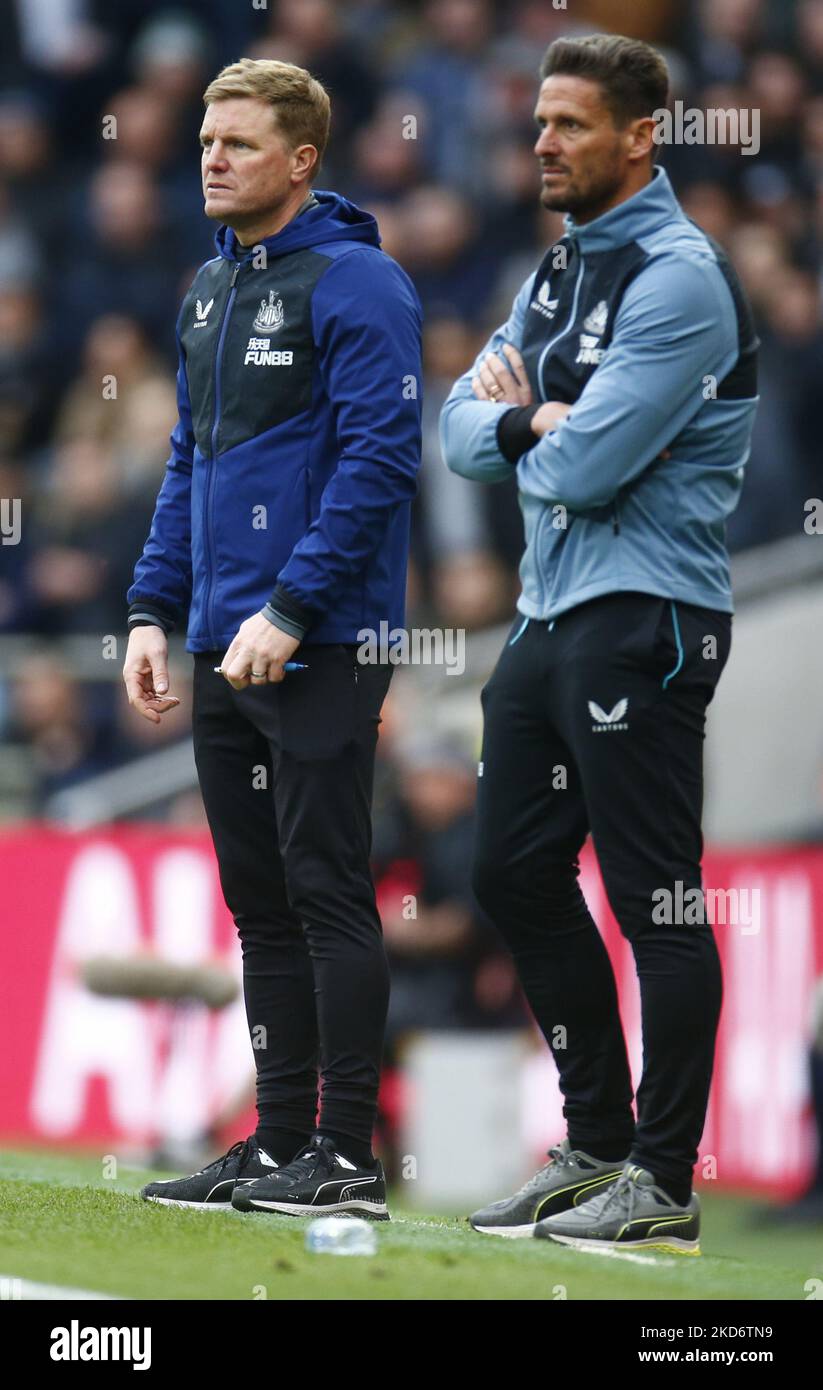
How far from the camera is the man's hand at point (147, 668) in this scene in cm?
470

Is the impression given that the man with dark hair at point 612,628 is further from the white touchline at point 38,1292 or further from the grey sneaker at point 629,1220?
the white touchline at point 38,1292

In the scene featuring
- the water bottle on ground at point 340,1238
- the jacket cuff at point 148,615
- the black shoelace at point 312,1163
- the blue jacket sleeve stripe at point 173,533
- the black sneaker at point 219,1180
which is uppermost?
the blue jacket sleeve stripe at point 173,533

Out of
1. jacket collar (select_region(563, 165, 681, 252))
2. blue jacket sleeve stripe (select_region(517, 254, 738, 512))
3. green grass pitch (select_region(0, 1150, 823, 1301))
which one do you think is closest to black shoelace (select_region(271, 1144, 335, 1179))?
green grass pitch (select_region(0, 1150, 823, 1301))

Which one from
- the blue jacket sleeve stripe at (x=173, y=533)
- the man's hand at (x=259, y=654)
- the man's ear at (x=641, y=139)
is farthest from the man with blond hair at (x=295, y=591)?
the man's ear at (x=641, y=139)

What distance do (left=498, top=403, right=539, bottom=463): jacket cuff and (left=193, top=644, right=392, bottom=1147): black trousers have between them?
1.61 feet

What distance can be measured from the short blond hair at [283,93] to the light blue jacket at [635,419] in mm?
549

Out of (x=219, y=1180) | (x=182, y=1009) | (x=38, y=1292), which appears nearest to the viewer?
(x=38, y=1292)

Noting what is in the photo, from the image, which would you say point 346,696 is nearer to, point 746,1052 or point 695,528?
point 695,528

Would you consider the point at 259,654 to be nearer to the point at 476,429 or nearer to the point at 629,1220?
the point at 476,429

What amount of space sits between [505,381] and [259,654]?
0.73 m

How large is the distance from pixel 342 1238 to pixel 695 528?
1432mm

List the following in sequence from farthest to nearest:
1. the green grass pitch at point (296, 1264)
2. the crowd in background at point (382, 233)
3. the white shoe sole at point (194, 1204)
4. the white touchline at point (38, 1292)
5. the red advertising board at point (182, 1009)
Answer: the crowd in background at point (382, 233) → the red advertising board at point (182, 1009) → the white shoe sole at point (194, 1204) → the green grass pitch at point (296, 1264) → the white touchline at point (38, 1292)

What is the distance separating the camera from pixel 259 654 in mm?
4258

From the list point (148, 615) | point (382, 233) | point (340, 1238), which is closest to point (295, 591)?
point (148, 615)
